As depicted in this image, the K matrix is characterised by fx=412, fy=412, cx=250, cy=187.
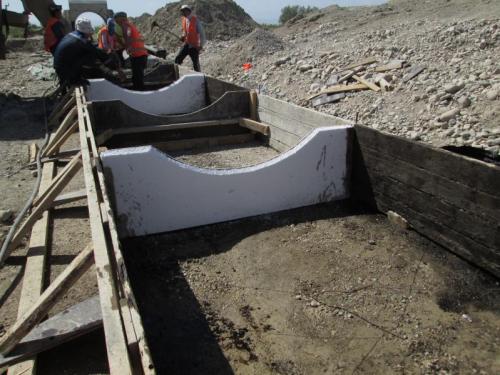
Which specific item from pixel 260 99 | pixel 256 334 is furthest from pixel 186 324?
pixel 260 99

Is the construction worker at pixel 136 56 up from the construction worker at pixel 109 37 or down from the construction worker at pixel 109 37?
down

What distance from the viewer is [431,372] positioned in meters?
2.36

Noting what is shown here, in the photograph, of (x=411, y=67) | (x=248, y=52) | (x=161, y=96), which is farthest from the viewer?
(x=248, y=52)

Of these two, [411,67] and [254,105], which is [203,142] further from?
[411,67]

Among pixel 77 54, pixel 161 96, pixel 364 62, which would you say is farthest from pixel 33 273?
pixel 364 62

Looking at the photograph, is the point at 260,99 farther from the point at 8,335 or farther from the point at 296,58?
the point at 296,58

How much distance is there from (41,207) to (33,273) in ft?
2.54

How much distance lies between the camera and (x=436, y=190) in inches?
130

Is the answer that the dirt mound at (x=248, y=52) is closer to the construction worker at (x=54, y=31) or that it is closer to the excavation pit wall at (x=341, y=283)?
the construction worker at (x=54, y=31)

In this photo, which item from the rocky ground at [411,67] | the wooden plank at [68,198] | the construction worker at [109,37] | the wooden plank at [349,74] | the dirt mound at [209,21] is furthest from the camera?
the dirt mound at [209,21]

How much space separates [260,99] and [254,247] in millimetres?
3166

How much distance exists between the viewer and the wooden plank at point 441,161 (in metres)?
2.87

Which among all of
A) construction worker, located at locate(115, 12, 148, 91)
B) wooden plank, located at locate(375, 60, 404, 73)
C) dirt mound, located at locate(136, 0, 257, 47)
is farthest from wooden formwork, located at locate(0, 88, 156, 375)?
dirt mound, located at locate(136, 0, 257, 47)

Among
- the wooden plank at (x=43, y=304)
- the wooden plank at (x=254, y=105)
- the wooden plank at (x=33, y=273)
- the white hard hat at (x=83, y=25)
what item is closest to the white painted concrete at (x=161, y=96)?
the white hard hat at (x=83, y=25)
